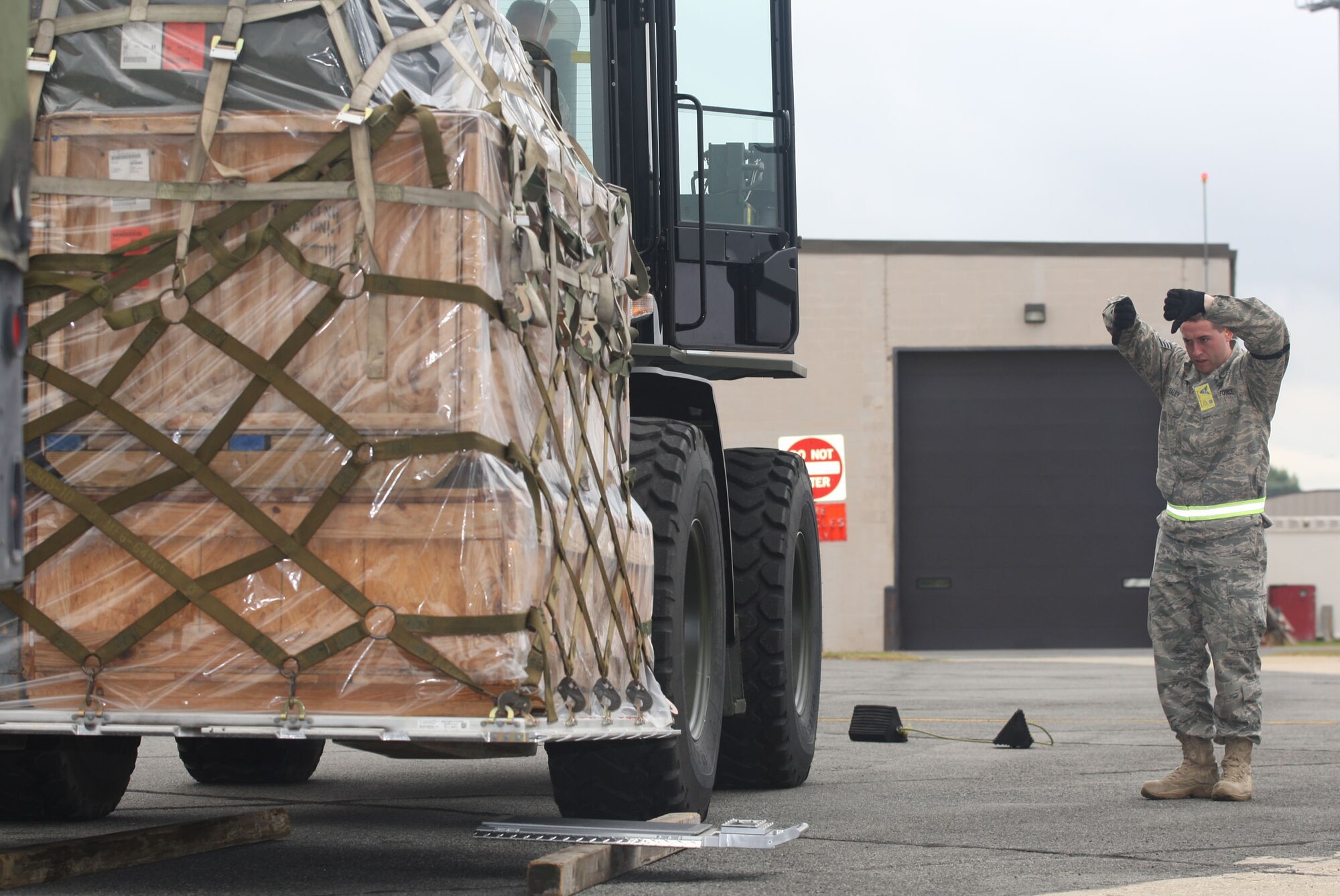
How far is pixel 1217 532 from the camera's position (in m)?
7.16

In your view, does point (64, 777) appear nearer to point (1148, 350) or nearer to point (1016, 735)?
point (1148, 350)

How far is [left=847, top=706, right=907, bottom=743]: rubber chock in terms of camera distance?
1016 centimetres

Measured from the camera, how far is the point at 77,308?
14.1 feet

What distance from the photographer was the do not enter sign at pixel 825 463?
1103 inches

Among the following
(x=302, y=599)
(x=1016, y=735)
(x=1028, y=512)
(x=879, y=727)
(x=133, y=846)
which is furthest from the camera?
(x=1028, y=512)

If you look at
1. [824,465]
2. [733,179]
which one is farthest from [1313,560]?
[733,179]

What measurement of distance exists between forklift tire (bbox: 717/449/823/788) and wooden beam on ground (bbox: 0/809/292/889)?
2.12m

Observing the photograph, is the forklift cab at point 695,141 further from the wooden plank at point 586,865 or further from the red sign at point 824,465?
the red sign at point 824,465

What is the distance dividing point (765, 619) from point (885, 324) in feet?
77.3

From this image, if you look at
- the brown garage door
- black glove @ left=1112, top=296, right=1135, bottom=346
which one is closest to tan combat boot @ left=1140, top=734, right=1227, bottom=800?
black glove @ left=1112, top=296, right=1135, bottom=346

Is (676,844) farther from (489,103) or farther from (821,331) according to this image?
(821,331)

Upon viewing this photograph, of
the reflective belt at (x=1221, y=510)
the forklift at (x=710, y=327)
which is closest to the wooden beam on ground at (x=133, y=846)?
the forklift at (x=710, y=327)

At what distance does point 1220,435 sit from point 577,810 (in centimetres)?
331

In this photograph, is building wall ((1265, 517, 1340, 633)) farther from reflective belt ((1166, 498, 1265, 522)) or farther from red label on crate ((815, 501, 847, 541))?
reflective belt ((1166, 498, 1265, 522))
